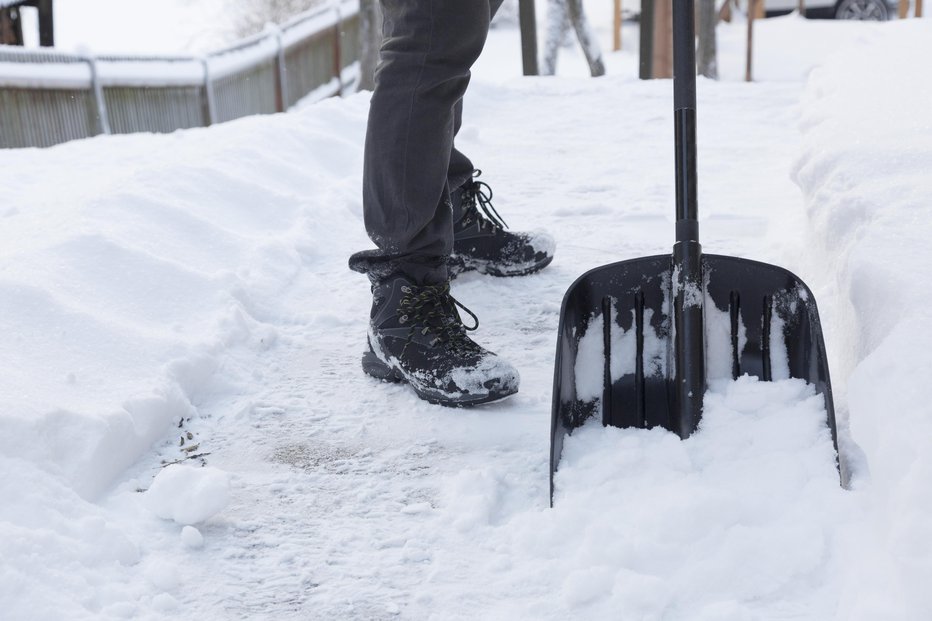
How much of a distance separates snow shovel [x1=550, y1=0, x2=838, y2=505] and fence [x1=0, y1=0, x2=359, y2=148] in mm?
6164

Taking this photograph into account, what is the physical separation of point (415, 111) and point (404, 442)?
629mm

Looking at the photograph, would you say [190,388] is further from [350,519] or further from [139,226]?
[139,226]

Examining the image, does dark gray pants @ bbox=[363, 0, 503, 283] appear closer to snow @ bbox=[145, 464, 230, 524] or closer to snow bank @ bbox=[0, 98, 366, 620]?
snow bank @ bbox=[0, 98, 366, 620]

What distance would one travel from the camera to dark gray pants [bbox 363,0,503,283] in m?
1.76

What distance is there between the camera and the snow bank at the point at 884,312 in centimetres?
105

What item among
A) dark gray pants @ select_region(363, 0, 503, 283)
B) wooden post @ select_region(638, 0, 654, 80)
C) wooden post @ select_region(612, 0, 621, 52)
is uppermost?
dark gray pants @ select_region(363, 0, 503, 283)

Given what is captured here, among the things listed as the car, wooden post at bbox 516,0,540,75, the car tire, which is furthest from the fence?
the car tire

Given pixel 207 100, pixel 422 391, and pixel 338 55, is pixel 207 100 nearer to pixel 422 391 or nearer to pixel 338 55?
pixel 338 55

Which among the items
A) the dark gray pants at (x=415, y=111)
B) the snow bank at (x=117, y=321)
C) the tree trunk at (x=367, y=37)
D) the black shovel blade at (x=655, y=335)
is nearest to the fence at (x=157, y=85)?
the tree trunk at (x=367, y=37)

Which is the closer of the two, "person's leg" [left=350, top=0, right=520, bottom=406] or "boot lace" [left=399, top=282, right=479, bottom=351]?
"person's leg" [left=350, top=0, right=520, bottom=406]

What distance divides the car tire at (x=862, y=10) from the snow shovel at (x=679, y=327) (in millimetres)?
13978

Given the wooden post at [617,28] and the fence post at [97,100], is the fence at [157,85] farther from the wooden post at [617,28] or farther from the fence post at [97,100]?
the wooden post at [617,28]

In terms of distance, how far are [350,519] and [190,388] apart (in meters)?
0.57

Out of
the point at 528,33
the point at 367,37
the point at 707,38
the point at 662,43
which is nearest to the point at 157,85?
the point at 367,37
